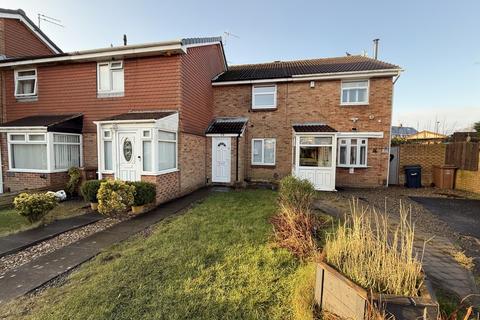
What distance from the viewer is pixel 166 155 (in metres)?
9.00

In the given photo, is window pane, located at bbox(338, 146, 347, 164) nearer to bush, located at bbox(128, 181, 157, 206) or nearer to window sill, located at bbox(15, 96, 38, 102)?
bush, located at bbox(128, 181, 157, 206)

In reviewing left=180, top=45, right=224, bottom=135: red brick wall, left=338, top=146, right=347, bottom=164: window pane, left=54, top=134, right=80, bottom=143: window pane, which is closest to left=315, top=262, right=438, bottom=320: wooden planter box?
left=180, top=45, right=224, bottom=135: red brick wall

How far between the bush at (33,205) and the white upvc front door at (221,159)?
23.2 feet

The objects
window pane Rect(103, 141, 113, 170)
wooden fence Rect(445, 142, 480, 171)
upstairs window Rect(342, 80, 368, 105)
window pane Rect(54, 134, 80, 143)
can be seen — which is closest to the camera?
window pane Rect(103, 141, 113, 170)

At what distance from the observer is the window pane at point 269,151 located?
1269cm

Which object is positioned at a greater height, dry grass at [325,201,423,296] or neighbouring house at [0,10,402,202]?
neighbouring house at [0,10,402,202]

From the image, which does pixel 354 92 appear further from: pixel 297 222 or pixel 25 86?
pixel 25 86

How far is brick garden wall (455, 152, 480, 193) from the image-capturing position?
33.0 ft

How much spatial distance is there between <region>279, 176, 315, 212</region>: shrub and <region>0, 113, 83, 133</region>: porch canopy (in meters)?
9.66

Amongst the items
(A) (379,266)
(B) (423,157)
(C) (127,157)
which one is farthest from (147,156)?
(B) (423,157)

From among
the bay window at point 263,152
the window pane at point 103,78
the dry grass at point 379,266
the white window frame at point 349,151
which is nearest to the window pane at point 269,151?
the bay window at point 263,152

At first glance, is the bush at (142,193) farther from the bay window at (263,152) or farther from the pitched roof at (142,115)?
the bay window at (263,152)

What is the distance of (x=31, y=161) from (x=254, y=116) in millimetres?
10554

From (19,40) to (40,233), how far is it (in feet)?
42.0
